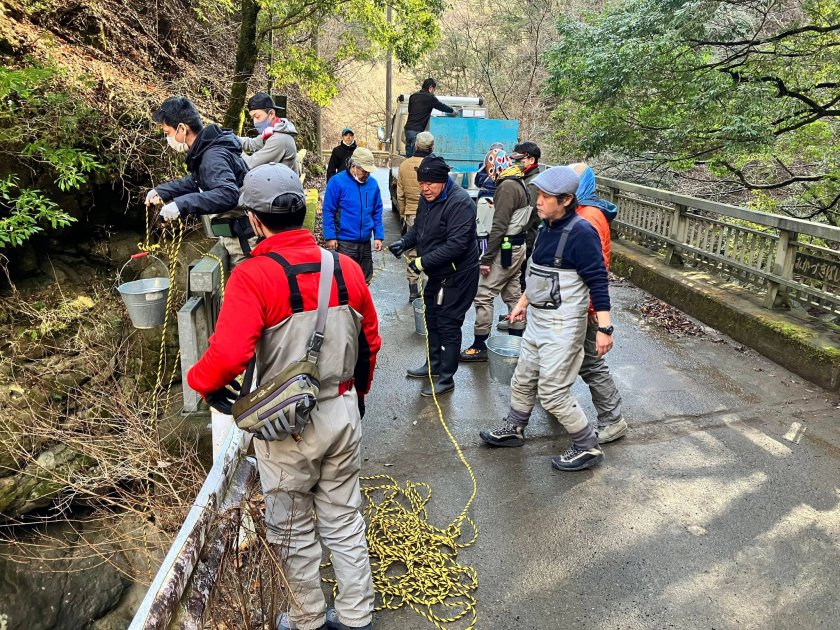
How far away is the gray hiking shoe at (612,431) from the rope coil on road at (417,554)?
1136 mm

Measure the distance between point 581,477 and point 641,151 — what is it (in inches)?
316

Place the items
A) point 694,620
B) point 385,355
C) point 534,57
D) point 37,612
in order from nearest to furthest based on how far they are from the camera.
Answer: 1. point 694,620
2. point 37,612
3. point 385,355
4. point 534,57

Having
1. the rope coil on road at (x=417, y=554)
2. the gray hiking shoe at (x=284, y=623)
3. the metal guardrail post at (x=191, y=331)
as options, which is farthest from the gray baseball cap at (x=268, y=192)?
the rope coil on road at (x=417, y=554)

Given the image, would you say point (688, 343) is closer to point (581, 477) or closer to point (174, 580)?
point (581, 477)

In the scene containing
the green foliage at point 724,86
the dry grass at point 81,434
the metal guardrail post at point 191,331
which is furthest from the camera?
the green foliage at point 724,86

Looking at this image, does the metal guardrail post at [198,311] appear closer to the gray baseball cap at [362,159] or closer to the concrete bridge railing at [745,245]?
the gray baseball cap at [362,159]

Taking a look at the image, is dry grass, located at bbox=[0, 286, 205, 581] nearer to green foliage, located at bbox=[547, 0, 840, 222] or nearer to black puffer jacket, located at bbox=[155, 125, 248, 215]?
black puffer jacket, located at bbox=[155, 125, 248, 215]

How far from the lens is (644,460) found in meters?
4.30

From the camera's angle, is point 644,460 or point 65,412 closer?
point 644,460

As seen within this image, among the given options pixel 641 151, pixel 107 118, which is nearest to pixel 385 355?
pixel 107 118

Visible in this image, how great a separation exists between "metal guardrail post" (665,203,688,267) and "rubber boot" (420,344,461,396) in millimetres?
4324

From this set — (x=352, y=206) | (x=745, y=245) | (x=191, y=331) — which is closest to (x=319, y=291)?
(x=191, y=331)

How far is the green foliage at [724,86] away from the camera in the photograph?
26.7 feet

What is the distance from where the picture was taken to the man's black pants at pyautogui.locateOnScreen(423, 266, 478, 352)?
5.12m
